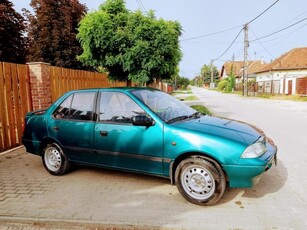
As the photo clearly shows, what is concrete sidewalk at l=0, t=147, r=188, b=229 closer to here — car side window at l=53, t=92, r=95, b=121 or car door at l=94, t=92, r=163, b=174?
car door at l=94, t=92, r=163, b=174

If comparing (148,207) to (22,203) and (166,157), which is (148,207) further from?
(22,203)

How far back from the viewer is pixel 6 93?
644 centimetres

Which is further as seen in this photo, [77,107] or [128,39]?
[128,39]

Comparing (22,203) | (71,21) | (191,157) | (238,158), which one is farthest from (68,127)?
(71,21)

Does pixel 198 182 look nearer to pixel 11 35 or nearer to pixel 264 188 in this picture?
pixel 264 188

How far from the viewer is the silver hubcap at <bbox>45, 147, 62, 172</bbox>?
15.8ft

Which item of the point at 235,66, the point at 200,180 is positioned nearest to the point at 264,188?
the point at 200,180

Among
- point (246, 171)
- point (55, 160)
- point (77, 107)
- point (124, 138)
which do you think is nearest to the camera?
point (246, 171)

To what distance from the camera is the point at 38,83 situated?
7.29m

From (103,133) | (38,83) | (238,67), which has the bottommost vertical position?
(103,133)

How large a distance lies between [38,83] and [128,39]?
296 cm

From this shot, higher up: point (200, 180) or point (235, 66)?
point (235, 66)

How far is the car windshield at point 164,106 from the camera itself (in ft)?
13.2

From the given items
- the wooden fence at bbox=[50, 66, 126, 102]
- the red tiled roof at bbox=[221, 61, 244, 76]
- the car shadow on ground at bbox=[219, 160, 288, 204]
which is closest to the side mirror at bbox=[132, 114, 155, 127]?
the car shadow on ground at bbox=[219, 160, 288, 204]
